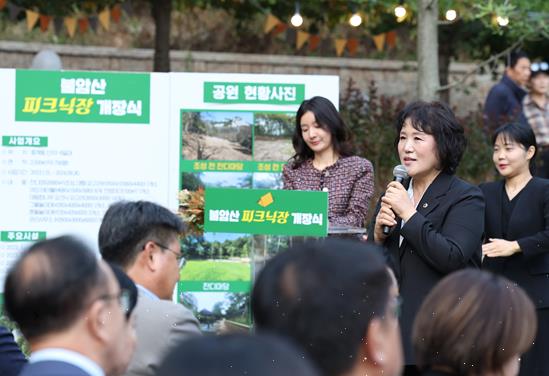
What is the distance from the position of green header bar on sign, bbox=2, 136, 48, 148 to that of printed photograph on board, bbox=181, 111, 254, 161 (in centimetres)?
92

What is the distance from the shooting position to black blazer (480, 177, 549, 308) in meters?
6.39

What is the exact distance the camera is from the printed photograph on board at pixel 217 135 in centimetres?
675

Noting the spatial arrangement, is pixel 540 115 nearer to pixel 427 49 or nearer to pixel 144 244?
pixel 427 49

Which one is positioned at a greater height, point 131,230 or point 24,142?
point 24,142

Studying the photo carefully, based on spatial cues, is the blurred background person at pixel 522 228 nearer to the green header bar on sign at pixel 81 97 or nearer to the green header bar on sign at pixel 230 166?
the green header bar on sign at pixel 230 166

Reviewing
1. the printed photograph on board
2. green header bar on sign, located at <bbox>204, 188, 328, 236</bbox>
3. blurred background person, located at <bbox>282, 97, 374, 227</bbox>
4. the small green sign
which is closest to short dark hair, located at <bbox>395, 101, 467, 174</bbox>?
green header bar on sign, located at <bbox>204, 188, 328, 236</bbox>

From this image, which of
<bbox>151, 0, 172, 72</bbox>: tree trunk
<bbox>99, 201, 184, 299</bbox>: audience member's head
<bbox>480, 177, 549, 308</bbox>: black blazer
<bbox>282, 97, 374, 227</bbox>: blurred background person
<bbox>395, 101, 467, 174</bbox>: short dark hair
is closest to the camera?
<bbox>99, 201, 184, 299</bbox>: audience member's head

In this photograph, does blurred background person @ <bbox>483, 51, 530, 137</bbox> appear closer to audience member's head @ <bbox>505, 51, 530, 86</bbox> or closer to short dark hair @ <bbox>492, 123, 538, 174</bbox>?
audience member's head @ <bbox>505, 51, 530, 86</bbox>

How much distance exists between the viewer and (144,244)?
392 cm

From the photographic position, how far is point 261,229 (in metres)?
5.78

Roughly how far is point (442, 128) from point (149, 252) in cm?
178

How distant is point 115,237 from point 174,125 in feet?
9.68

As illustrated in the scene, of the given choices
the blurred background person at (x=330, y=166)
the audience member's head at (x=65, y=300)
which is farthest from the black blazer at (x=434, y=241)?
the audience member's head at (x=65, y=300)

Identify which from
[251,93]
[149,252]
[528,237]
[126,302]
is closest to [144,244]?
[149,252]
